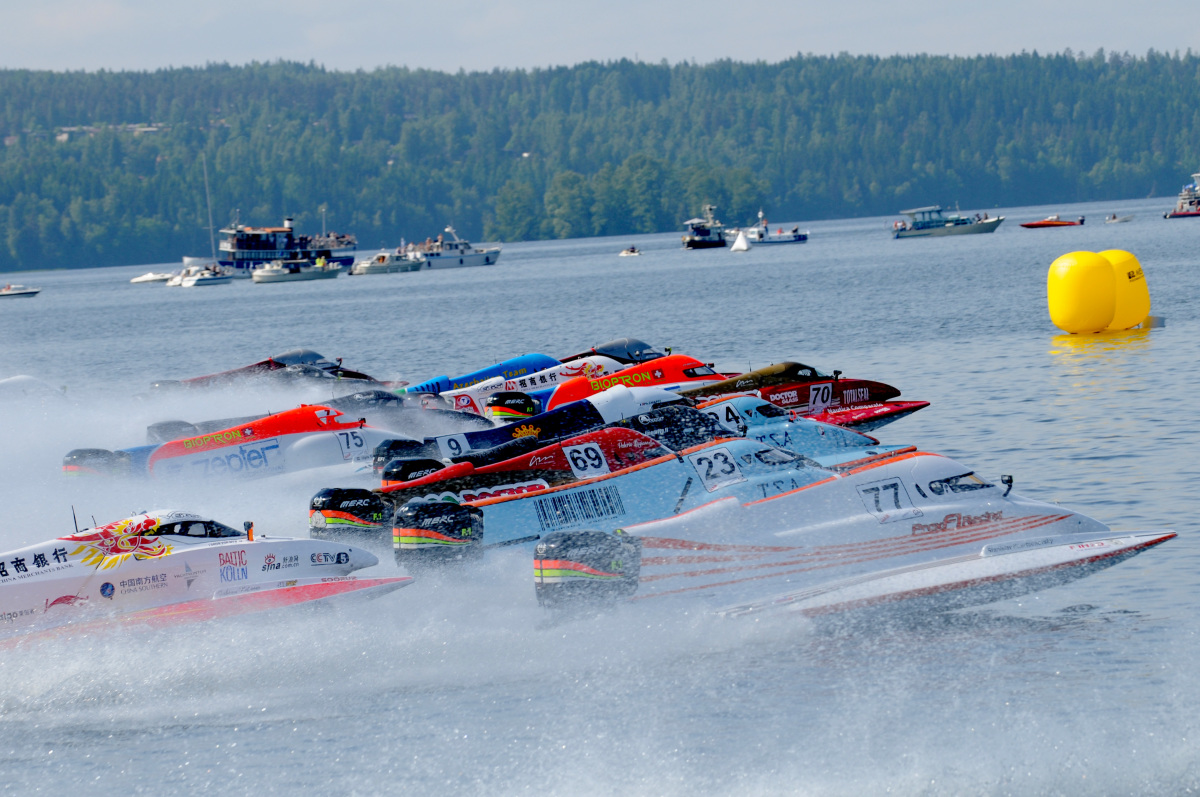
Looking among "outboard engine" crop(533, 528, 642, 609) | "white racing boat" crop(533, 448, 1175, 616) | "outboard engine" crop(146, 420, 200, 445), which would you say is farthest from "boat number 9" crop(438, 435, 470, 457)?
"outboard engine" crop(533, 528, 642, 609)

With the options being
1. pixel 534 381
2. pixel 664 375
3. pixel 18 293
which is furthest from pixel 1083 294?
pixel 18 293

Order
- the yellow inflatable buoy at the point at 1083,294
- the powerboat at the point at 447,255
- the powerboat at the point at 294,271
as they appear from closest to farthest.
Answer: the yellow inflatable buoy at the point at 1083,294 → the powerboat at the point at 294,271 → the powerboat at the point at 447,255

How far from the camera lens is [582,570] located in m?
13.1

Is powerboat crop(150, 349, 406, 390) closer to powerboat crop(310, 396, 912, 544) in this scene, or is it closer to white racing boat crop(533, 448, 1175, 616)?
powerboat crop(310, 396, 912, 544)

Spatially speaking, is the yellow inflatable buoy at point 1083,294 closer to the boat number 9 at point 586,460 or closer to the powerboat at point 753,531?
the boat number 9 at point 586,460

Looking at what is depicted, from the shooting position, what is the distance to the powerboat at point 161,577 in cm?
1388

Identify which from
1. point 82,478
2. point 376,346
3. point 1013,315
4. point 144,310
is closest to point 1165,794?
point 82,478

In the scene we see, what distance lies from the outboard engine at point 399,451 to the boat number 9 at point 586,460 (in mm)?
4005

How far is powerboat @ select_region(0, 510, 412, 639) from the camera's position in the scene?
547 inches

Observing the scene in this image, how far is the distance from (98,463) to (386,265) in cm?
11983

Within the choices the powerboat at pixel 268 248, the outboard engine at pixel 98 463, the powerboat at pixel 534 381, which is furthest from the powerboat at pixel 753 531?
the powerboat at pixel 268 248

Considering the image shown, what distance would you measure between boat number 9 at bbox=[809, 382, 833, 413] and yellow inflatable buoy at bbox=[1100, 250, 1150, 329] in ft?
56.5

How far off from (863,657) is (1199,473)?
954 centimetres

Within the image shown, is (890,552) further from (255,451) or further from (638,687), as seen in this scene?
(255,451)
